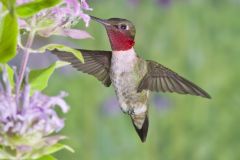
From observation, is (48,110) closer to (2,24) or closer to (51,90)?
(2,24)

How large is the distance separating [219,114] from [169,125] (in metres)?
0.79

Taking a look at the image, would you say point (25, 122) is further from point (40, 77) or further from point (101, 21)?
point (101, 21)

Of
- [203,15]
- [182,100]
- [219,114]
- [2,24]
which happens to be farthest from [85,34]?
[203,15]

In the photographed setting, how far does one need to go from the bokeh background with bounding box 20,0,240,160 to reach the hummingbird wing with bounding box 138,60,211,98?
8.21 feet

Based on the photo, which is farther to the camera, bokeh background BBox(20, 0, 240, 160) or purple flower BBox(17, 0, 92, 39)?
bokeh background BBox(20, 0, 240, 160)

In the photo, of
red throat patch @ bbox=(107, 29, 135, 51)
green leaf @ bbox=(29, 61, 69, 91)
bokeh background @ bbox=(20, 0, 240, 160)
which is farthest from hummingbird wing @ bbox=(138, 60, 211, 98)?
bokeh background @ bbox=(20, 0, 240, 160)

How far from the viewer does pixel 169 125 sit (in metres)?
4.74

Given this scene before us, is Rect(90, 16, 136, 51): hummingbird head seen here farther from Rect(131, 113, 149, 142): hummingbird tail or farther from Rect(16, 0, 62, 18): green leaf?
Rect(16, 0, 62, 18): green leaf

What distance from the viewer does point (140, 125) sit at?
66.6 inches

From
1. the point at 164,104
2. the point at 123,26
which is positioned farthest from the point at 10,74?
the point at 164,104

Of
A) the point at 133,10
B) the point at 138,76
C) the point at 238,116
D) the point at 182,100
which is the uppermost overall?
the point at 138,76

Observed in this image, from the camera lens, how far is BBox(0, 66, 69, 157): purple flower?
1153 mm

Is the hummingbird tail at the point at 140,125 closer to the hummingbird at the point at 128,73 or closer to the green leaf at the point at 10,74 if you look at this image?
the hummingbird at the point at 128,73

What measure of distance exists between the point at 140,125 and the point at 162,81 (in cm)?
12
